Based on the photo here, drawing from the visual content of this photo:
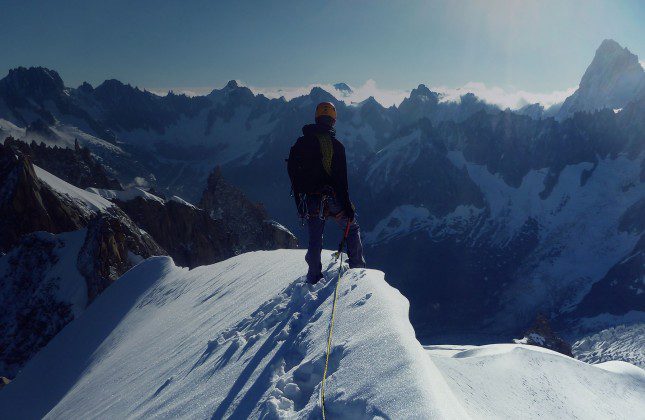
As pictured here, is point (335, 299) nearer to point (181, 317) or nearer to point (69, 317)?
point (181, 317)

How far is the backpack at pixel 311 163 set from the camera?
10.2 m

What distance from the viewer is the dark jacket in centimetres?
1021

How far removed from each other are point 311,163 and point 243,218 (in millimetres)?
85473

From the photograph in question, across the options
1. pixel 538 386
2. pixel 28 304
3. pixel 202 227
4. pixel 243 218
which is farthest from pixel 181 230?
pixel 538 386

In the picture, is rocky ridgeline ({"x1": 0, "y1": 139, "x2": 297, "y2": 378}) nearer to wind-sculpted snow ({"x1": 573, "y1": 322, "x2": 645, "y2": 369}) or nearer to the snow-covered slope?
the snow-covered slope

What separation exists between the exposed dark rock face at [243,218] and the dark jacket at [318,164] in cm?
7289

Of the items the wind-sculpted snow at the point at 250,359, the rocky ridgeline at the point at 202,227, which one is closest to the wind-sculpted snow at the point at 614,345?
the rocky ridgeline at the point at 202,227

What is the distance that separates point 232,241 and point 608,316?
180344 millimetres

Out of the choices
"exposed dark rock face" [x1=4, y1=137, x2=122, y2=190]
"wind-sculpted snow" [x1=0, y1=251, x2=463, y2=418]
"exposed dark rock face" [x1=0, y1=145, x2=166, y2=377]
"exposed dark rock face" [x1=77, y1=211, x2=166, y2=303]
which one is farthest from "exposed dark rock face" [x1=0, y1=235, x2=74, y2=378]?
"exposed dark rock face" [x1=4, y1=137, x2=122, y2=190]

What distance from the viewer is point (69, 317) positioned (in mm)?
35344

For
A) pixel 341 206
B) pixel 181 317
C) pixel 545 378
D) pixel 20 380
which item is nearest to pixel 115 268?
pixel 20 380

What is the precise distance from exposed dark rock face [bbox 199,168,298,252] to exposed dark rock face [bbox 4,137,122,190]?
19968 mm

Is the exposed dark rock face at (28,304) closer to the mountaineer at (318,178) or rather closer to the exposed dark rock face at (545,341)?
the mountaineer at (318,178)

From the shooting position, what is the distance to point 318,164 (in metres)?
10.3
